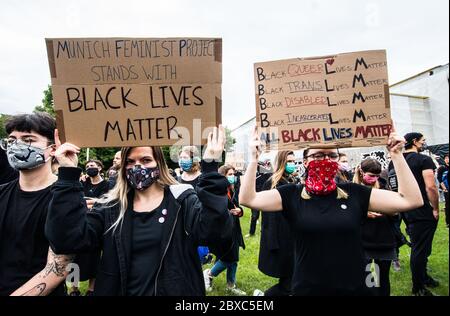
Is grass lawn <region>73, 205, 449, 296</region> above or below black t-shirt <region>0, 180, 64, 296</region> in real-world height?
below

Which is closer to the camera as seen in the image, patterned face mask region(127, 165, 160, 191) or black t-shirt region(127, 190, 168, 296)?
black t-shirt region(127, 190, 168, 296)

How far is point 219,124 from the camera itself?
248 centimetres

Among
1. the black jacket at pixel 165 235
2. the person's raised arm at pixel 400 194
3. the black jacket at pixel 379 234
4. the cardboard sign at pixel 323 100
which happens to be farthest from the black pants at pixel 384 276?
the black jacket at pixel 165 235

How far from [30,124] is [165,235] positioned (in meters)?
1.45

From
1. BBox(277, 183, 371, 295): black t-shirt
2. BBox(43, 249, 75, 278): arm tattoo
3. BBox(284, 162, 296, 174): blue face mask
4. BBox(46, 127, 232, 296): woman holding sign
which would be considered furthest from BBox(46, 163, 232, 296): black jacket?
BBox(284, 162, 296, 174): blue face mask

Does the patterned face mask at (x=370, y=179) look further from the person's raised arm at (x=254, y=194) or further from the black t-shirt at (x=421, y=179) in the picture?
the person's raised arm at (x=254, y=194)

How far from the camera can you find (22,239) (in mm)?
2281

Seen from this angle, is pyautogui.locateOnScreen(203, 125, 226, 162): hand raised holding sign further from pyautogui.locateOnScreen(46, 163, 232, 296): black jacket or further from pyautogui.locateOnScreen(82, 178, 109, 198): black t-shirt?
pyautogui.locateOnScreen(82, 178, 109, 198): black t-shirt

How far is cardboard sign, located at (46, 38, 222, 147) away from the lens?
8.15ft

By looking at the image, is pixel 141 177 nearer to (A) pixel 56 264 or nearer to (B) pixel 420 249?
(A) pixel 56 264

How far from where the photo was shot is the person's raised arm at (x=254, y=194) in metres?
2.62

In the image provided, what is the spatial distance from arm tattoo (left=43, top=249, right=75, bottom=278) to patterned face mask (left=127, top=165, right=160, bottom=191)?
0.70 m

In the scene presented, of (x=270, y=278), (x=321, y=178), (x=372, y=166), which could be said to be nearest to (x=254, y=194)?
(x=321, y=178)

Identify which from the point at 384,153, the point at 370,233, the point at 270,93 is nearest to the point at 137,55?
the point at 270,93
